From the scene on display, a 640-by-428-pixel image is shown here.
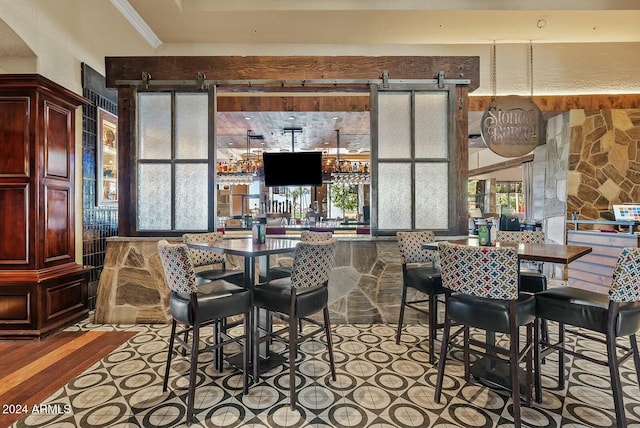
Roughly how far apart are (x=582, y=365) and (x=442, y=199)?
79.9 inches

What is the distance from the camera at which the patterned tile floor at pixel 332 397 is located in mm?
2006

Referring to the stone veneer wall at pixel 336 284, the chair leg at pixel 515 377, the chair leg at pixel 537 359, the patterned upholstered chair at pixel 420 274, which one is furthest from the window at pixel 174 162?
the chair leg at pixel 537 359

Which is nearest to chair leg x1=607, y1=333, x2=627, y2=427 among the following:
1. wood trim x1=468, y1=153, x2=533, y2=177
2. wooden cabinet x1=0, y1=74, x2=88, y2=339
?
wooden cabinet x1=0, y1=74, x2=88, y2=339

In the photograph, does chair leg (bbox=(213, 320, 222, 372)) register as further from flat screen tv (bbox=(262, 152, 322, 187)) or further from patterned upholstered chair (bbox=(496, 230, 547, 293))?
flat screen tv (bbox=(262, 152, 322, 187))

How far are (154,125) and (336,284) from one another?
2886mm

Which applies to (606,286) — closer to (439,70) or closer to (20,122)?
(439,70)

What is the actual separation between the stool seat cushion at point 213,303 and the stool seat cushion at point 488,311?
1.47 meters

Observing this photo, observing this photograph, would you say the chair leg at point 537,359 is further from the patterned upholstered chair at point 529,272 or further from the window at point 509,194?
the window at point 509,194

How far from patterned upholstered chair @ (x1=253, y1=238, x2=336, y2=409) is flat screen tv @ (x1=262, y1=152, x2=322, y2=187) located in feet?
13.7

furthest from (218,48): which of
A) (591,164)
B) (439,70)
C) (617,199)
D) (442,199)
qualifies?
(617,199)

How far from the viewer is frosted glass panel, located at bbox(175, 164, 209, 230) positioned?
382 cm

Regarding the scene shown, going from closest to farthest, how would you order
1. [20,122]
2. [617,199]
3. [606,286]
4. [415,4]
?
[20,122] < [415,4] < [606,286] < [617,199]

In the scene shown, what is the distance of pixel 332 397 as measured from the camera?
226cm

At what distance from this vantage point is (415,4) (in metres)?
4.13
